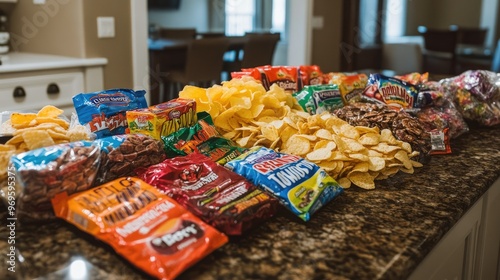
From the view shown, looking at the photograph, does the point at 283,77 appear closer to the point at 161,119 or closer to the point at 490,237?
the point at 161,119

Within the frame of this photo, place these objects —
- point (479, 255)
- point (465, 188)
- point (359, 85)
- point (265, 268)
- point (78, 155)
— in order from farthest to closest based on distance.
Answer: point (359, 85) → point (479, 255) → point (465, 188) → point (78, 155) → point (265, 268)

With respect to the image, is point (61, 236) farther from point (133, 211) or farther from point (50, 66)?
point (50, 66)

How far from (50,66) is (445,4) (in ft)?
25.7

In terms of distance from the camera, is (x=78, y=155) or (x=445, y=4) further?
(x=445, y=4)

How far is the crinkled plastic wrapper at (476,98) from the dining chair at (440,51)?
3.76 m

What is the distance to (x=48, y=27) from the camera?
9.83 ft

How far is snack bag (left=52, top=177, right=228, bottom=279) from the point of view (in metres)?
0.65

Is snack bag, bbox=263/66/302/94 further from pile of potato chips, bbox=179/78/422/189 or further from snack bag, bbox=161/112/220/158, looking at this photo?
snack bag, bbox=161/112/220/158

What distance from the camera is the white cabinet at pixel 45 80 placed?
245 cm

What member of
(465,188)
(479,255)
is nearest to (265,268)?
(465,188)

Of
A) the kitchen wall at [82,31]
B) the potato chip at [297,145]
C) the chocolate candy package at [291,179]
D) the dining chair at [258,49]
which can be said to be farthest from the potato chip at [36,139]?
the dining chair at [258,49]

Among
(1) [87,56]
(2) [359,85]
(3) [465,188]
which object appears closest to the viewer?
(3) [465,188]

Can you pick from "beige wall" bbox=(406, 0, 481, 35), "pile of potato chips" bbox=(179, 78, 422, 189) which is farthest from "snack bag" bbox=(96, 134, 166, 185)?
"beige wall" bbox=(406, 0, 481, 35)

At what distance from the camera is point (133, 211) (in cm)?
73
